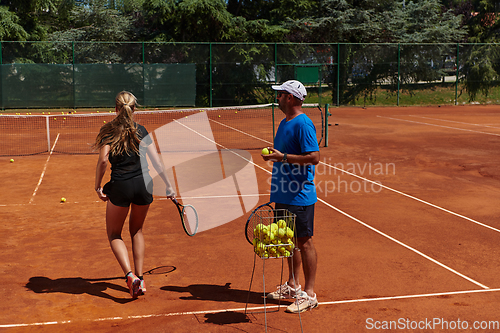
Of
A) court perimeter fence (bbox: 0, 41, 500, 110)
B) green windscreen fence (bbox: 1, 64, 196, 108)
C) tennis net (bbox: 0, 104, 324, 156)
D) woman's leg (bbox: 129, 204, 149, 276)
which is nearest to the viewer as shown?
woman's leg (bbox: 129, 204, 149, 276)

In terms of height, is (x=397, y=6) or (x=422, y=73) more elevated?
(x=397, y=6)

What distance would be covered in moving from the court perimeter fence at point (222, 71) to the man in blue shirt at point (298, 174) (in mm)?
22832

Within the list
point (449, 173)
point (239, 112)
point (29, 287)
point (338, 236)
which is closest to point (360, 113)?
point (239, 112)

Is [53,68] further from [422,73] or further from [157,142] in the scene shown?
[422,73]

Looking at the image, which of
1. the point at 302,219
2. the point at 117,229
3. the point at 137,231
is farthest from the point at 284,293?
the point at 117,229

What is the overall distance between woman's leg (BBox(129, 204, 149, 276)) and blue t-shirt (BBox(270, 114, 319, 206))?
1320mm

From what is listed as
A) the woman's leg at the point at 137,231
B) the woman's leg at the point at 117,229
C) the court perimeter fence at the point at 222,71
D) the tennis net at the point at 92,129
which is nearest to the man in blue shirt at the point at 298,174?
the woman's leg at the point at 137,231

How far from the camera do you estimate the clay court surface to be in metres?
4.31

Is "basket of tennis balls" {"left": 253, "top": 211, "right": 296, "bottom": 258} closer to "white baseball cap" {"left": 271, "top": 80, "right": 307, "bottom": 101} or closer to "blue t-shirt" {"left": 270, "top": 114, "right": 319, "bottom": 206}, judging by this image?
"blue t-shirt" {"left": 270, "top": 114, "right": 319, "bottom": 206}

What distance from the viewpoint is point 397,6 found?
34.5m

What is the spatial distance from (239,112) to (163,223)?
18.8 meters

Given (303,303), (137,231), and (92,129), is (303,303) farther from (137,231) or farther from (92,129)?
(92,129)

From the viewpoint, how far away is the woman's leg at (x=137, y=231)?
481 cm

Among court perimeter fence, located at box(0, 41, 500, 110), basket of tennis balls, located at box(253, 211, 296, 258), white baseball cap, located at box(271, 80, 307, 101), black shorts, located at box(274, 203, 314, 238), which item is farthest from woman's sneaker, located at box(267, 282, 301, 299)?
court perimeter fence, located at box(0, 41, 500, 110)
